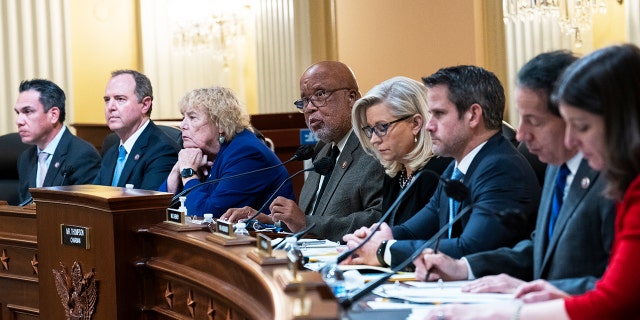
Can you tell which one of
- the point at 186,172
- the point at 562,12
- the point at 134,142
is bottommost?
the point at 186,172

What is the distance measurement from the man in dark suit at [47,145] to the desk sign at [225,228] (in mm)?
2454

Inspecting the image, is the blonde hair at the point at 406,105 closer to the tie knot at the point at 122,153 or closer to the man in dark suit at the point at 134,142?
the man in dark suit at the point at 134,142

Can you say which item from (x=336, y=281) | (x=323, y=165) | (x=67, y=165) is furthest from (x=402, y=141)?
(x=67, y=165)

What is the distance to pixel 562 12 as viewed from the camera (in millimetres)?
8789

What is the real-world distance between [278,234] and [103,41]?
7.72m

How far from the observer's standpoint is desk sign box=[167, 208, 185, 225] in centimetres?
344

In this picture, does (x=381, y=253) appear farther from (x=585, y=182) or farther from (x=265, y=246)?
(x=585, y=182)

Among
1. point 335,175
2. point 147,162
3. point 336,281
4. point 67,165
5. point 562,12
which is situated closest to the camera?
point 336,281

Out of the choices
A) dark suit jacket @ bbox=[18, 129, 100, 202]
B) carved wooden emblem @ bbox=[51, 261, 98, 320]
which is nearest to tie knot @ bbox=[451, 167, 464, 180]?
carved wooden emblem @ bbox=[51, 261, 98, 320]

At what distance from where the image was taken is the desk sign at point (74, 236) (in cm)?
366

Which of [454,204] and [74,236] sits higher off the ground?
[454,204]

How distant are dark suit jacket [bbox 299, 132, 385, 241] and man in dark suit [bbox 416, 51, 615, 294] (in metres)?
1.28

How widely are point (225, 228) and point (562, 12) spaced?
643 centimetres

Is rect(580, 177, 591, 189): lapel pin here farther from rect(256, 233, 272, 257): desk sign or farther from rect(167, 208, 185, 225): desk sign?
rect(167, 208, 185, 225): desk sign
